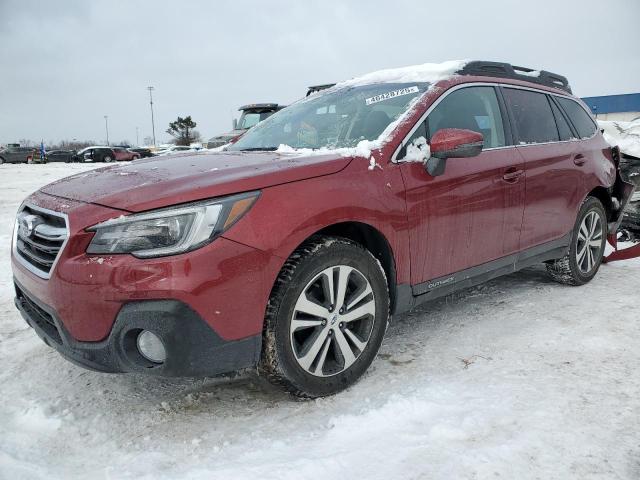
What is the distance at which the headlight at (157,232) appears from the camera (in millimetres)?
2021

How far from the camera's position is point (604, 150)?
4484 millimetres

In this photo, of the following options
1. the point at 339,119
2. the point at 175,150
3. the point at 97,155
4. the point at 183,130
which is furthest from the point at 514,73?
the point at 183,130

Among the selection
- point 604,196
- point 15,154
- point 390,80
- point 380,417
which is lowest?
point 380,417

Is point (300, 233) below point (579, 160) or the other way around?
below

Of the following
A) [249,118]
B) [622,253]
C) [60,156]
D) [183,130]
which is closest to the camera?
[622,253]

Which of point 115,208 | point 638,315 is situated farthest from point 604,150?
point 115,208

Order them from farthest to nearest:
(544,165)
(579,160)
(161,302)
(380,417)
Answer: (579,160), (544,165), (380,417), (161,302)

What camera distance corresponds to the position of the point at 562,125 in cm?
412

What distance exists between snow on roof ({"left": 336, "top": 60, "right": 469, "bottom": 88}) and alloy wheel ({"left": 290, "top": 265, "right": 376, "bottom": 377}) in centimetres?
147

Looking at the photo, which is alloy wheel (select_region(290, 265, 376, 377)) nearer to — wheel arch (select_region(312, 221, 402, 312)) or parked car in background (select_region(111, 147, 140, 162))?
wheel arch (select_region(312, 221, 402, 312))

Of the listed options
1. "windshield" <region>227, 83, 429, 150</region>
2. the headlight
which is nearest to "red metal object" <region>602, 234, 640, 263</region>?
"windshield" <region>227, 83, 429, 150</region>

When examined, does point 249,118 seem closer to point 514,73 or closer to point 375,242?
point 514,73

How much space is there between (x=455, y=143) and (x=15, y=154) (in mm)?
38488

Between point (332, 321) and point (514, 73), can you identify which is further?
point (514, 73)
